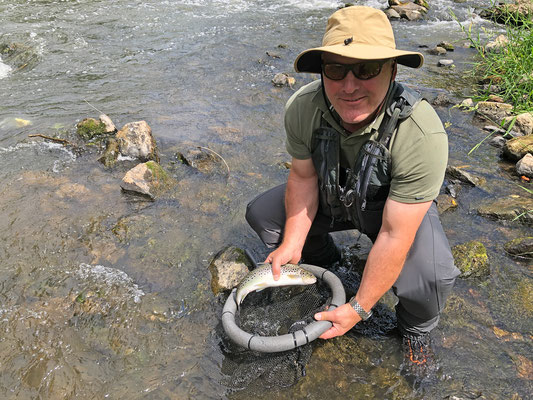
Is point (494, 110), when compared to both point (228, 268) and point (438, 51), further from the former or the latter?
point (228, 268)

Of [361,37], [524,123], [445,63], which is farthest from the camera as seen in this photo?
[445,63]

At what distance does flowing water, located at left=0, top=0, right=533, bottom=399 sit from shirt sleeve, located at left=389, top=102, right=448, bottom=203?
4.81ft

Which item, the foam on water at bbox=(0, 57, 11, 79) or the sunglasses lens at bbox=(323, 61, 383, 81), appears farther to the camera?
the foam on water at bbox=(0, 57, 11, 79)

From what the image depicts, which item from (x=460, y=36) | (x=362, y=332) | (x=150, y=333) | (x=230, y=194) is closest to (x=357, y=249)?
(x=362, y=332)

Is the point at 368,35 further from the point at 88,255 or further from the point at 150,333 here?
the point at 88,255

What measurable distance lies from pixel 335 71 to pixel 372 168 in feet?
2.45

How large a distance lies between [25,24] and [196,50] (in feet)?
19.1

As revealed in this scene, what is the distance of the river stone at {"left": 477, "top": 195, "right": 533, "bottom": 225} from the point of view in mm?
4727

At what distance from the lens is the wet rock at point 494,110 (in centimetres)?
700

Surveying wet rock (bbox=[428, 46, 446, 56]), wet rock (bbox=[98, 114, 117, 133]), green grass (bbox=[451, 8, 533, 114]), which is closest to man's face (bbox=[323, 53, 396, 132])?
wet rock (bbox=[98, 114, 117, 133])

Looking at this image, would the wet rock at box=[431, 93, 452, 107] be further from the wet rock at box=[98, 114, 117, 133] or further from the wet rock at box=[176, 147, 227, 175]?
the wet rock at box=[98, 114, 117, 133]

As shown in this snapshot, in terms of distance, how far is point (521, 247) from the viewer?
4273mm

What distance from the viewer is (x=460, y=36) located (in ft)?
39.8

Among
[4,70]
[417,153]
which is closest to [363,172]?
[417,153]
